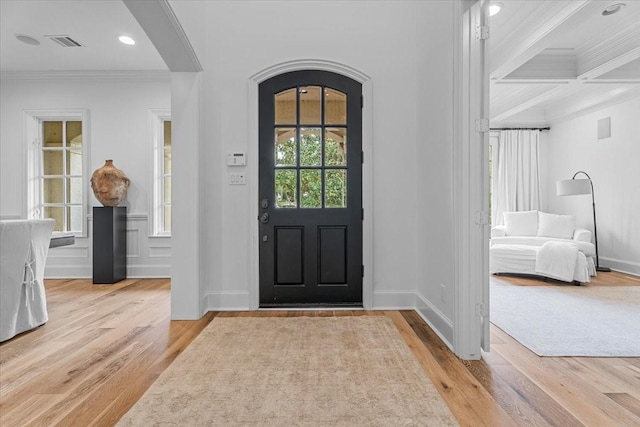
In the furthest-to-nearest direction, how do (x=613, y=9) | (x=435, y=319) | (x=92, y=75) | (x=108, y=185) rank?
(x=92, y=75), (x=108, y=185), (x=613, y=9), (x=435, y=319)

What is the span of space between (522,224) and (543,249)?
1.44 meters

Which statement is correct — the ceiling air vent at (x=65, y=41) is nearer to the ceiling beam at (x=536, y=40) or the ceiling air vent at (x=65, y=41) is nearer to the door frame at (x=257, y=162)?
the door frame at (x=257, y=162)

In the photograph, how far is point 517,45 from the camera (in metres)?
4.05

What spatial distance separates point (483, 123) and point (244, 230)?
2110mm

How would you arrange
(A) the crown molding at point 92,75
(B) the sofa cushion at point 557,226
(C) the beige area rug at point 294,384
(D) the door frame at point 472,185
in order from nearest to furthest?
(C) the beige area rug at point 294,384
(D) the door frame at point 472,185
(A) the crown molding at point 92,75
(B) the sofa cushion at point 557,226

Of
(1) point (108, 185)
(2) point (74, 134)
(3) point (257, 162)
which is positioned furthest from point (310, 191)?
(2) point (74, 134)

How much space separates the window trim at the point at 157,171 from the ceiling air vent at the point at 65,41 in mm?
1071

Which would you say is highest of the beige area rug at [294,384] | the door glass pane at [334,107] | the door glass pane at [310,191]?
the door glass pane at [334,107]

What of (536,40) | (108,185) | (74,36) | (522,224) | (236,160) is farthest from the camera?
(522,224)

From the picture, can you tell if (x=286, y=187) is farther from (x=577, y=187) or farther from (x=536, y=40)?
(x=577, y=187)

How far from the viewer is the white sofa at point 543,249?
4391 millimetres

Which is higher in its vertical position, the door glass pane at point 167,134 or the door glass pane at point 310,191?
the door glass pane at point 167,134

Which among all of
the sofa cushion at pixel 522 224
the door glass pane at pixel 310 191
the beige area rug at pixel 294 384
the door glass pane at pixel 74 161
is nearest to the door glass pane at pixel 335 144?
the door glass pane at pixel 310 191

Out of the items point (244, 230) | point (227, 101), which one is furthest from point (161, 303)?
point (227, 101)
